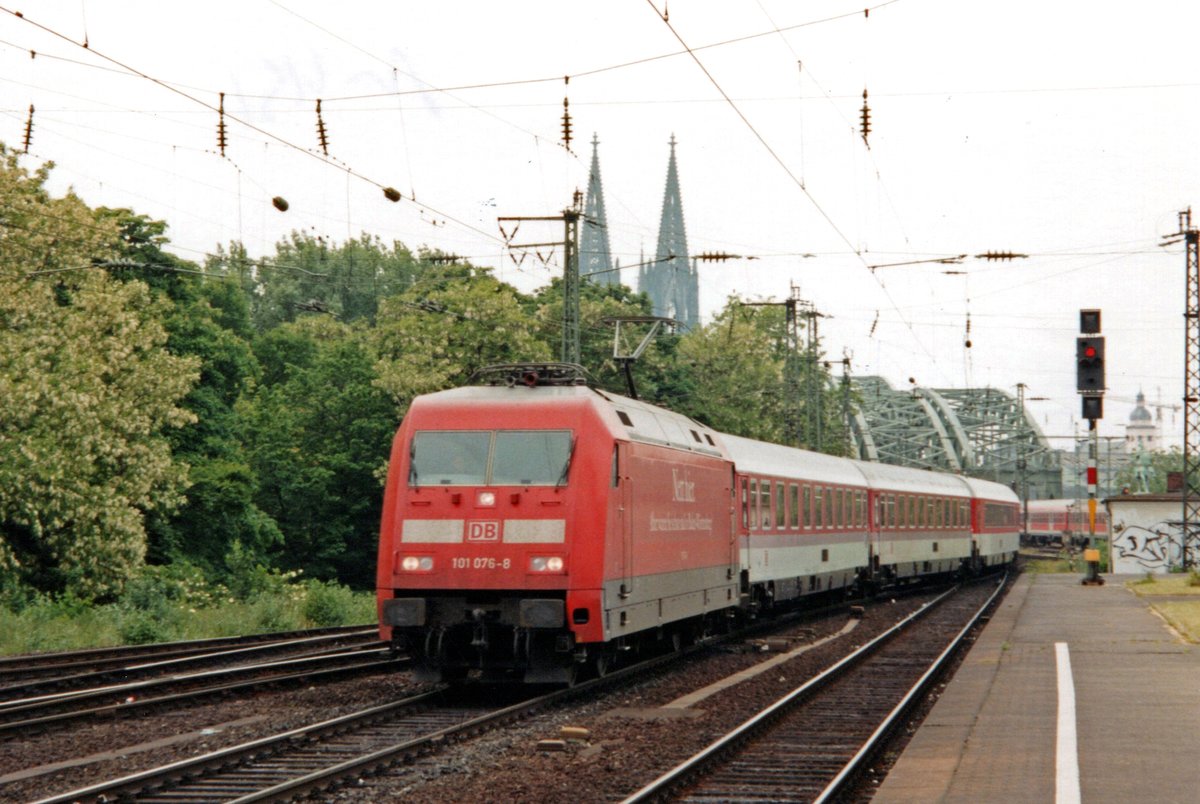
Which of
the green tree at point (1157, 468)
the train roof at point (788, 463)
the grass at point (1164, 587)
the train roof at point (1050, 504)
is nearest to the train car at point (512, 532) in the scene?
the train roof at point (788, 463)

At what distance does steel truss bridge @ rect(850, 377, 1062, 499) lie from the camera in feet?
455

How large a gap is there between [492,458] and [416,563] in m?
1.37

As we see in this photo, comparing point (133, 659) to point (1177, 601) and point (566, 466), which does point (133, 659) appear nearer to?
point (566, 466)

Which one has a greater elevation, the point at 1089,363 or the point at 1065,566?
the point at 1089,363

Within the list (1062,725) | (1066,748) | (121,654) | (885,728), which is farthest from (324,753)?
(121,654)

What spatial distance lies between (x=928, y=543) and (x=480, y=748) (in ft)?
108

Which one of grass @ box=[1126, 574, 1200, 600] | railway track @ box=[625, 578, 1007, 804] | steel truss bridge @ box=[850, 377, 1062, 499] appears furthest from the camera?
steel truss bridge @ box=[850, 377, 1062, 499]

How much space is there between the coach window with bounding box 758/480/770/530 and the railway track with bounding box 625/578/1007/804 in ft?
13.0

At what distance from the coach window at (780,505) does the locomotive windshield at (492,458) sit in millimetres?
12158

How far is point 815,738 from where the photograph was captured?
14102 millimetres

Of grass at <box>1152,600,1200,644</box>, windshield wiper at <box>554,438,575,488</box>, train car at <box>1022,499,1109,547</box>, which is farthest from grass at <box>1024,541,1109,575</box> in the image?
windshield wiper at <box>554,438,575,488</box>

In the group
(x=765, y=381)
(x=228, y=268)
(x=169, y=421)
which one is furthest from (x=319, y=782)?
(x=228, y=268)

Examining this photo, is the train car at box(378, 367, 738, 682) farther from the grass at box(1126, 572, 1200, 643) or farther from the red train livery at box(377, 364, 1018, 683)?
the grass at box(1126, 572, 1200, 643)

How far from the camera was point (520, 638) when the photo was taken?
634 inches
